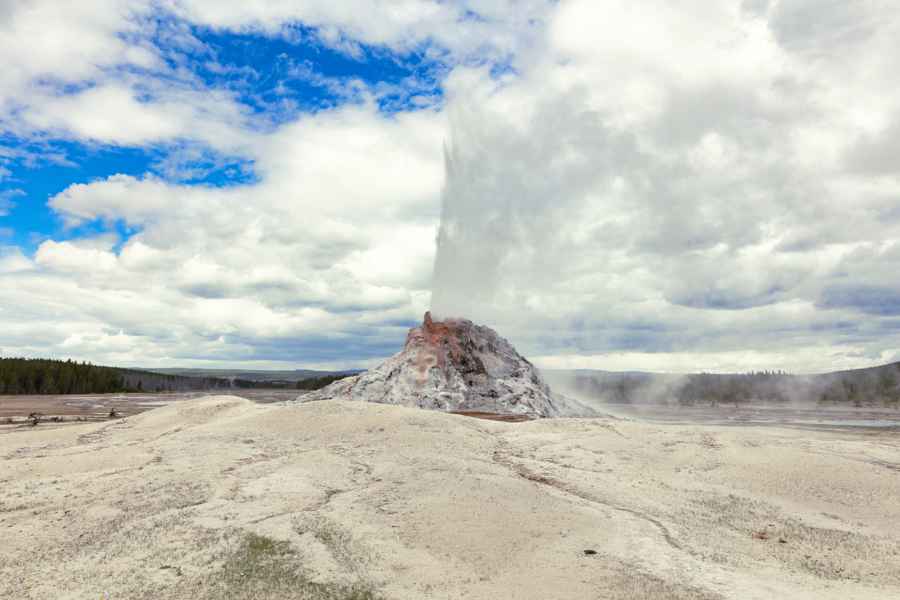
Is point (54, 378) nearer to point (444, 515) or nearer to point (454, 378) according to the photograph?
point (454, 378)

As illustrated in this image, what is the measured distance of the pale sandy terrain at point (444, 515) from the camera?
6.95m

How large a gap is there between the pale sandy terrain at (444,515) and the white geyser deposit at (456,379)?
889 cm

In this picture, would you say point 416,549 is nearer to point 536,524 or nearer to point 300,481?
point 536,524

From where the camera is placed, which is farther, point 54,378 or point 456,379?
point 54,378

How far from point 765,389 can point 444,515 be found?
8848cm

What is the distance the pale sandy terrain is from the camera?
6945 millimetres

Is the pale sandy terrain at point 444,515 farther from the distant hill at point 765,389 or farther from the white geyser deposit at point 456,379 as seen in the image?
the distant hill at point 765,389

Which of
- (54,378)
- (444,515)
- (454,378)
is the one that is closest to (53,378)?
(54,378)

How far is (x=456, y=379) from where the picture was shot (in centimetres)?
2605

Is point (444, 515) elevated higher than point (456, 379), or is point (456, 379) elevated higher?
point (456, 379)

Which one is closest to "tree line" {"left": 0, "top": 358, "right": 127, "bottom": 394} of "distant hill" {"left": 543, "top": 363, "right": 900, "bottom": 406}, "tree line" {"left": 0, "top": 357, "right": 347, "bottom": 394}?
"tree line" {"left": 0, "top": 357, "right": 347, "bottom": 394}

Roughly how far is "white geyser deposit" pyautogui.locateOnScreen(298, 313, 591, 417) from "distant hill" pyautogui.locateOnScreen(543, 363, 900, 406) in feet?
109

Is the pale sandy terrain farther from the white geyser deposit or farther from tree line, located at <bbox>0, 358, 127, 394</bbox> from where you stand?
tree line, located at <bbox>0, 358, 127, 394</bbox>

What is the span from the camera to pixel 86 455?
13414 millimetres
